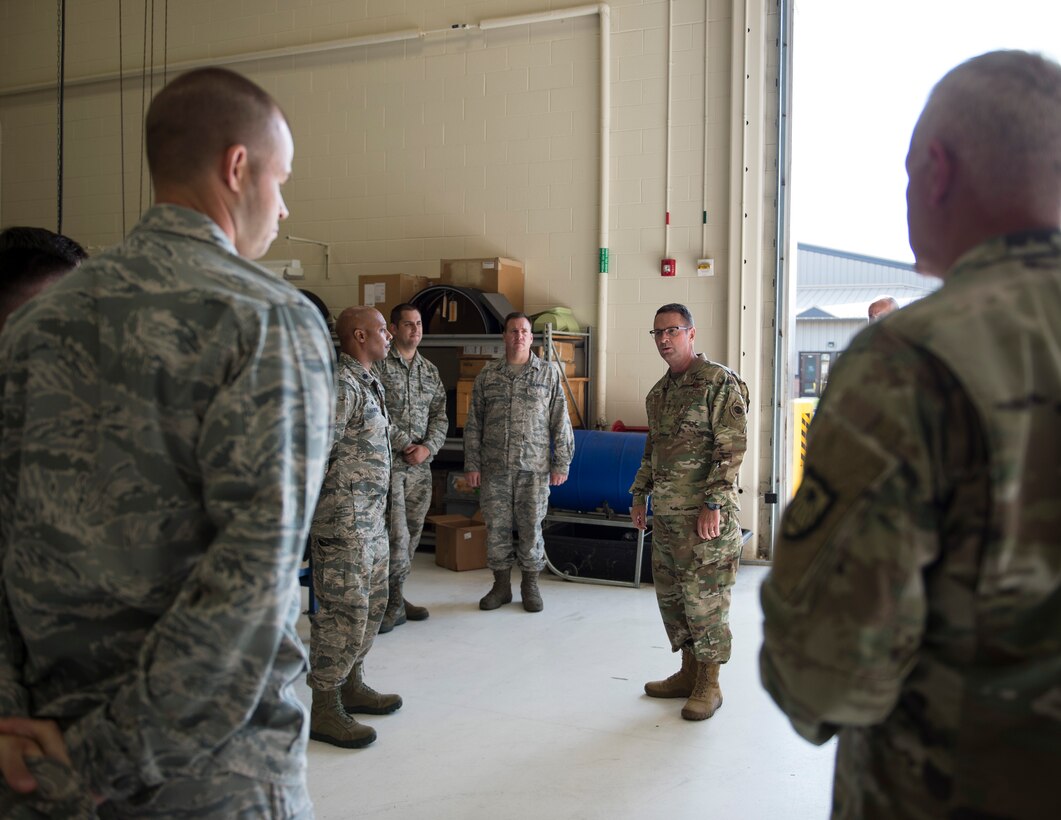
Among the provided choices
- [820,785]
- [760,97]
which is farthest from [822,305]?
[820,785]

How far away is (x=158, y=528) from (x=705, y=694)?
9.56 feet

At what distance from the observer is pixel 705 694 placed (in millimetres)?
3539

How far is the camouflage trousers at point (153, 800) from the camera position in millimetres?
1055

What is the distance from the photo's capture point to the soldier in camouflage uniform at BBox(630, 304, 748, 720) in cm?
351

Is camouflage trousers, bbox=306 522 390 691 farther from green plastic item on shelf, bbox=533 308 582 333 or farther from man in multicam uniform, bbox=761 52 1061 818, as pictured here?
green plastic item on shelf, bbox=533 308 582 333

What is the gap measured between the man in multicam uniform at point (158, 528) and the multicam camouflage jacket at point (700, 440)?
258 cm

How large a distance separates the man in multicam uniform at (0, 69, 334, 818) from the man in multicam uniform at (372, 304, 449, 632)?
380 cm

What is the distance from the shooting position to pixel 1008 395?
0.90m

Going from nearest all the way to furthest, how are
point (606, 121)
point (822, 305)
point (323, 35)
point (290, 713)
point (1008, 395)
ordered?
point (1008, 395) < point (290, 713) < point (606, 121) < point (323, 35) < point (822, 305)

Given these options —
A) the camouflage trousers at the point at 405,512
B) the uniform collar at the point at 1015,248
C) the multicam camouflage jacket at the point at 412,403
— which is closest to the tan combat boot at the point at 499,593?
the camouflage trousers at the point at 405,512

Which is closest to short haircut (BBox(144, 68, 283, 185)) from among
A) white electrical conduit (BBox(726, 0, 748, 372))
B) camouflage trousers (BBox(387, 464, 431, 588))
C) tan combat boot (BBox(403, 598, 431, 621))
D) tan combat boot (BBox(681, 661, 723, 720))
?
tan combat boot (BBox(681, 661, 723, 720))

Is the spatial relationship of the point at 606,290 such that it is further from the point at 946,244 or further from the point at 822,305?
the point at 822,305

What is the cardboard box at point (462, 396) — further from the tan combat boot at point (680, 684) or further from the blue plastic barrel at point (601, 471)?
the tan combat boot at point (680, 684)

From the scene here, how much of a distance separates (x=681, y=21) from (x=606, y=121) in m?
0.88
